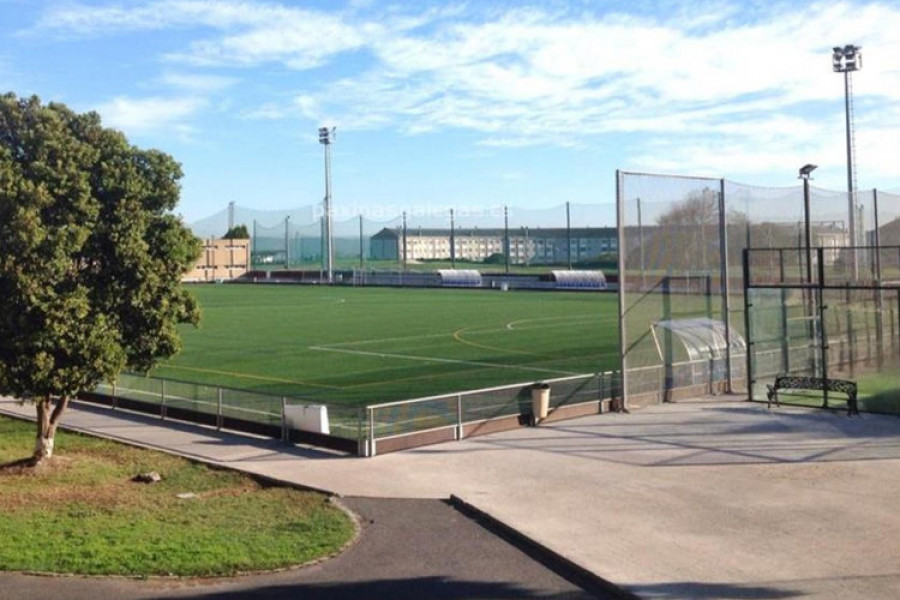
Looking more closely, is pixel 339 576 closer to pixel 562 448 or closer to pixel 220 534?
pixel 220 534

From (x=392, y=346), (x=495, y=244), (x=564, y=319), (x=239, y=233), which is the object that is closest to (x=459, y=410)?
(x=392, y=346)

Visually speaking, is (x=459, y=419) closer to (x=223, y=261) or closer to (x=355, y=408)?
(x=355, y=408)

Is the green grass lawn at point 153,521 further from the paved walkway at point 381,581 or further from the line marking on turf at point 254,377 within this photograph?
the line marking on turf at point 254,377

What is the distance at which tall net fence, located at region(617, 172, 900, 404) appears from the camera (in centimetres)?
2527

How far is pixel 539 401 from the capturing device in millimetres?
22422

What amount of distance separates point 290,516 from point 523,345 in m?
25.6

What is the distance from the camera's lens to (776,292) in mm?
26344

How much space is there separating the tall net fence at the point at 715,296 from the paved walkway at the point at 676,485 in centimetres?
155

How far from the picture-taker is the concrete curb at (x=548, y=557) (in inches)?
456

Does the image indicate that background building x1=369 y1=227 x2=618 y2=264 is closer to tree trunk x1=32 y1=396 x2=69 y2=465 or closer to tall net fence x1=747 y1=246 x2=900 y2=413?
tall net fence x1=747 y1=246 x2=900 y2=413

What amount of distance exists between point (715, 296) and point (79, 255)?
52.5ft

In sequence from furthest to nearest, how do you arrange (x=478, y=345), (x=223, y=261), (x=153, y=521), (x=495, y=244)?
(x=495, y=244) → (x=223, y=261) → (x=478, y=345) → (x=153, y=521)

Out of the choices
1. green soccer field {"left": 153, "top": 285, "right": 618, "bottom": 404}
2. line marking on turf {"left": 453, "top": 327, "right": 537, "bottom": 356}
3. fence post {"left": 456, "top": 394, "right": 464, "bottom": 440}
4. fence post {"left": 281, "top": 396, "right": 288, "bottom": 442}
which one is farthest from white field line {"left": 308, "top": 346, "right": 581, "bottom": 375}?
fence post {"left": 281, "top": 396, "right": 288, "bottom": 442}

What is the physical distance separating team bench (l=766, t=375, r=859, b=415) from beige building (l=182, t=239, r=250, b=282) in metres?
97.5
